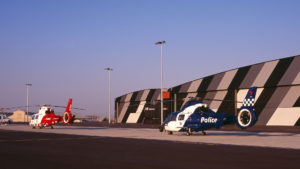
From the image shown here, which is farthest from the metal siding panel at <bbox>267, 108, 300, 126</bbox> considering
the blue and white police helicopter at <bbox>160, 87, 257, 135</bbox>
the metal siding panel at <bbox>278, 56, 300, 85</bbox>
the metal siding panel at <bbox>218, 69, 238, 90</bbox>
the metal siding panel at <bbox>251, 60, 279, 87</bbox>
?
the blue and white police helicopter at <bbox>160, 87, 257, 135</bbox>

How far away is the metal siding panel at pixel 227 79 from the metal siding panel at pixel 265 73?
5.22m

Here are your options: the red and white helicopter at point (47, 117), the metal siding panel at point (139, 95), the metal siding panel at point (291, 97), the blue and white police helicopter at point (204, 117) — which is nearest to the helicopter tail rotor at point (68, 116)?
the red and white helicopter at point (47, 117)

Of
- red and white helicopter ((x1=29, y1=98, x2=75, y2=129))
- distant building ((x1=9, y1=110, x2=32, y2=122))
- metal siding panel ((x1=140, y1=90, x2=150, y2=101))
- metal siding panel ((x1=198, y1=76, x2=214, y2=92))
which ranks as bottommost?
distant building ((x1=9, y1=110, x2=32, y2=122))

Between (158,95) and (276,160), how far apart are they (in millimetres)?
71250

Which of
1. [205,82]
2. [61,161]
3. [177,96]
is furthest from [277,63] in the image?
[61,161]

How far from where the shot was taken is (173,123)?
35.6 m

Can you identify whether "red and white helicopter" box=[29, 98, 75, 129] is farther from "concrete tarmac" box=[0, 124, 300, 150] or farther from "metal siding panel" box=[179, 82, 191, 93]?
"metal siding panel" box=[179, 82, 191, 93]

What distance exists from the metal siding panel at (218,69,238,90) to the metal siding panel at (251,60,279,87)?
205 inches

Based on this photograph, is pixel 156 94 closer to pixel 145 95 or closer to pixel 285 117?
pixel 145 95

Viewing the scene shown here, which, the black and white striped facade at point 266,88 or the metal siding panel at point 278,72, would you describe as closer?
the black and white striped facade at point 266,88

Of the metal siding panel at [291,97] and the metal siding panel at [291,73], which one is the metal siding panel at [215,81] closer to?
the metal siding panel at [291,73]

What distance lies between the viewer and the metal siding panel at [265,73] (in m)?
57.3

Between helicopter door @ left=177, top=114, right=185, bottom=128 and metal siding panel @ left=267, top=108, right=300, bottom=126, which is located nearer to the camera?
helicopter door @ left=177, top=114, right=185, bottom=128

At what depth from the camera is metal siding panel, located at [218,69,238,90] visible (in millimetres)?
63562
